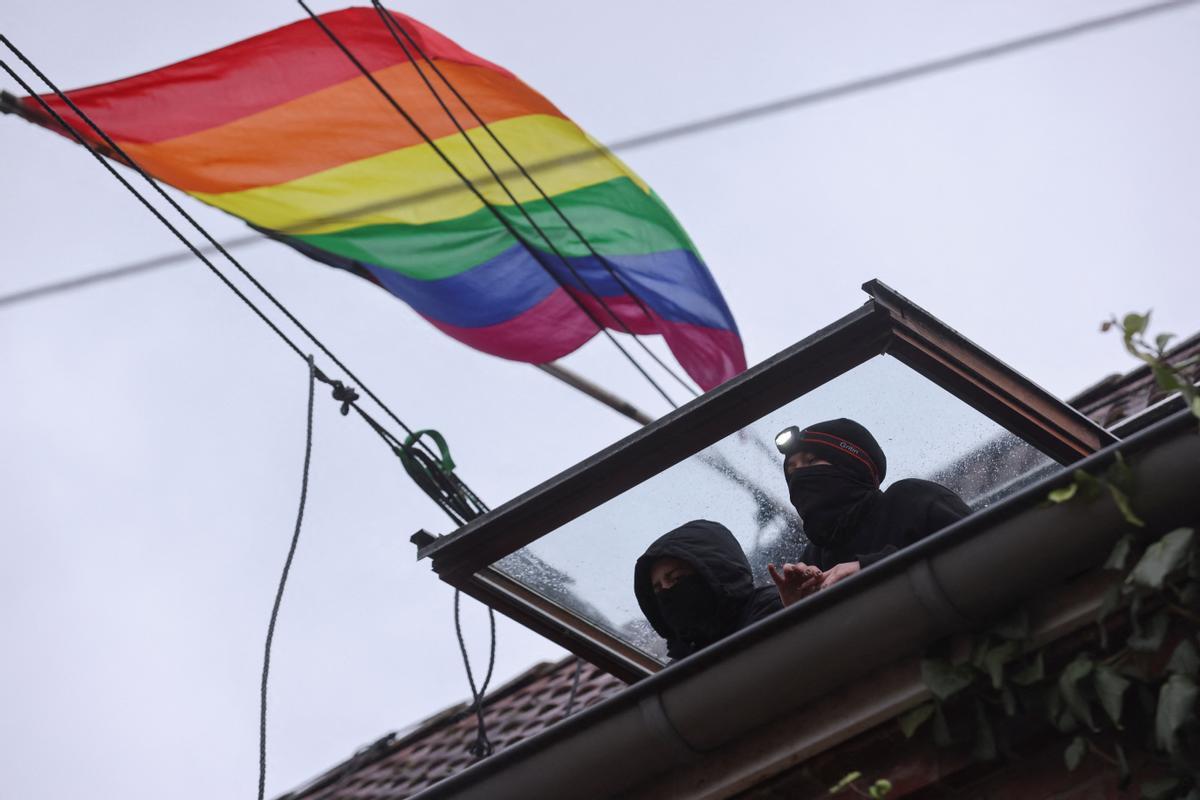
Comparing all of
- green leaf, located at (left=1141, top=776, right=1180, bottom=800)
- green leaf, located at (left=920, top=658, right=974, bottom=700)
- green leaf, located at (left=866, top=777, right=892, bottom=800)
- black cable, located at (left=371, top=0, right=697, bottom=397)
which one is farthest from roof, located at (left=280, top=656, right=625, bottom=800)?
green leaf, located at (left=1141, top=776, right=1180, bottom=800)

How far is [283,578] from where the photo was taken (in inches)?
210

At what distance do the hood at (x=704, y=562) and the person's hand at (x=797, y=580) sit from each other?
55 centimetres

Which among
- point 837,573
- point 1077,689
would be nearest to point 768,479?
point 837,573

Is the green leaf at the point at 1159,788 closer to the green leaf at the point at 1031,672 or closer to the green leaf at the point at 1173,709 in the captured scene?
the green leaf at the point at 1173,709

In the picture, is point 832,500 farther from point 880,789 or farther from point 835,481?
point 880,789

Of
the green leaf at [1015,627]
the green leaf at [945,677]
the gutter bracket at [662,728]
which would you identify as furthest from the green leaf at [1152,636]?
the gutter bracket at [662,728]

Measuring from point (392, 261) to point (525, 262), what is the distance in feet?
1.84

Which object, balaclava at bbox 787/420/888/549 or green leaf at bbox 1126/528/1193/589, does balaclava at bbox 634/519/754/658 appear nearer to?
balaclava at bbox 787/420/888/549

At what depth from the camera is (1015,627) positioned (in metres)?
3.38

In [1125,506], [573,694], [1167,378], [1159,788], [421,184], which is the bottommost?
[1159,788]

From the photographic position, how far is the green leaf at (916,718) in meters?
3.46

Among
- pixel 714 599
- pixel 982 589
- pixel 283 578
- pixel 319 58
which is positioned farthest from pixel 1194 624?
pixel 319 58

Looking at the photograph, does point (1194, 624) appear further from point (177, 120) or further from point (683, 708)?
point (177, 120)

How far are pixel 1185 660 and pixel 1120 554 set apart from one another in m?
0.24
